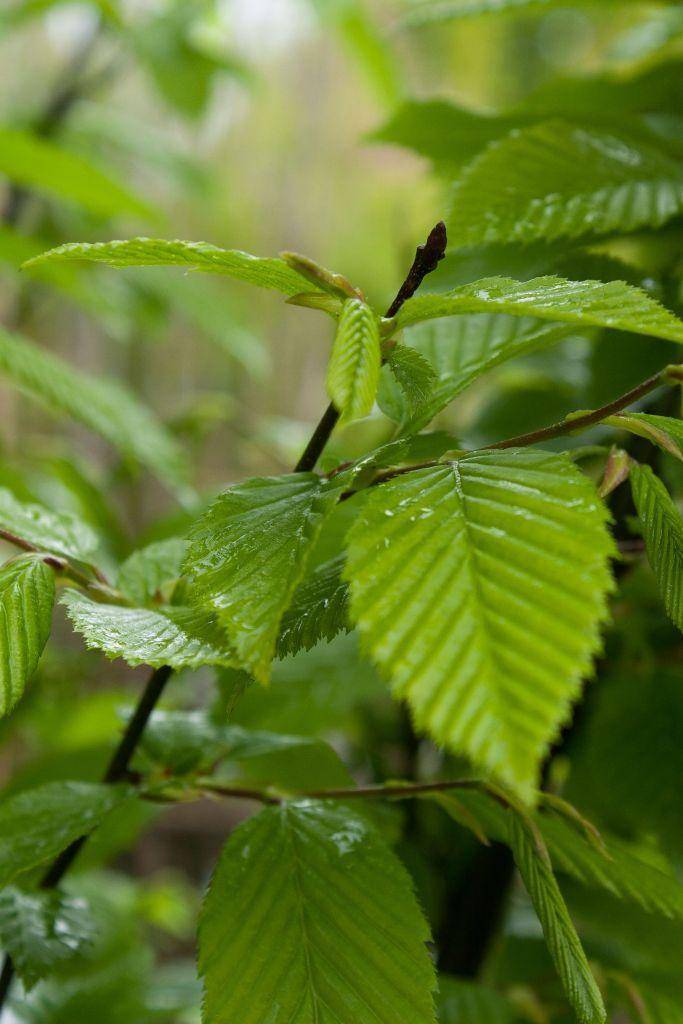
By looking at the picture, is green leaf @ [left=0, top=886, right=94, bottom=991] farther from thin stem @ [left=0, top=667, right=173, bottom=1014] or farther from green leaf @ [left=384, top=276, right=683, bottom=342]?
green leaf @ [left=384, top=276, right=683, bottom=342]

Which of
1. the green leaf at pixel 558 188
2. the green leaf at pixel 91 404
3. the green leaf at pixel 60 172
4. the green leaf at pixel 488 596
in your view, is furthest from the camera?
the green leaf at pixel 60 172

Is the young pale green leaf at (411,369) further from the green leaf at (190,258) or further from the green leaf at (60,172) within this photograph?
the green leaf at (60,172)

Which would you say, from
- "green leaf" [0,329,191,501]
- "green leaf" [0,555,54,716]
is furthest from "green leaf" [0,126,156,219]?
"green leaf" [0,555,54,716]

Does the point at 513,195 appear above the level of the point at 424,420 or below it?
above

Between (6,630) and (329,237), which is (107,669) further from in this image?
(6,630)

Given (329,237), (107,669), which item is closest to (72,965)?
(107,669)

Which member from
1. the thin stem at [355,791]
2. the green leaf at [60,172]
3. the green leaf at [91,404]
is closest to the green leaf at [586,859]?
the thin stem at [355,791]
